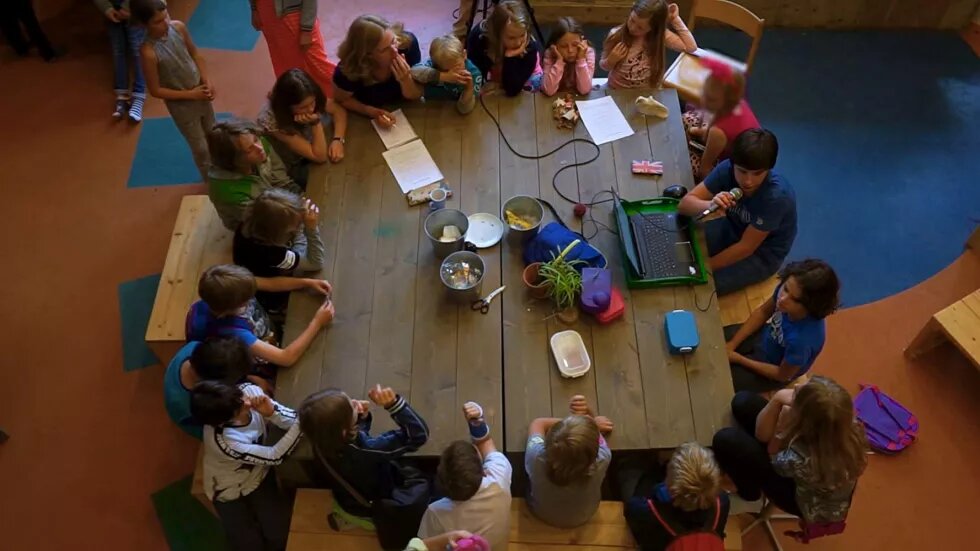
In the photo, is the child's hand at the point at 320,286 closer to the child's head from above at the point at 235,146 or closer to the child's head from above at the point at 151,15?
the child's head from above at the point at 235,146

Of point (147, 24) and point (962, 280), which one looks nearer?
point (147, 24)

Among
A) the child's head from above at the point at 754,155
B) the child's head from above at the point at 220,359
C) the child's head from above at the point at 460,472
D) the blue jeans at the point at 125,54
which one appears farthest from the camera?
the blue jeans at the point at 125,54

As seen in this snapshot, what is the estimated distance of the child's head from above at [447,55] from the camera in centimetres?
329

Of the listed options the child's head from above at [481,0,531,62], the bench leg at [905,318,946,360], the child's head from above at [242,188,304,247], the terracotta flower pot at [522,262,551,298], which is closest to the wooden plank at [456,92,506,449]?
the terracotta flower pot at [522,262,551,298]

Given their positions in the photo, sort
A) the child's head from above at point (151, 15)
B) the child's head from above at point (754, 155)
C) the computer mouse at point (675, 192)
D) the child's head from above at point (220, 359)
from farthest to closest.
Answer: the child's head from above at point (151, 15)
the computer mouse at point (675, 192)
the child's head from above at point (754, 155)
the child's head from above at point (220, 359)

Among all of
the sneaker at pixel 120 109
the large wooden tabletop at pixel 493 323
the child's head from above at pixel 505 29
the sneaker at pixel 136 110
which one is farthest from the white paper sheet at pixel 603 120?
the sneaker at pixel 120 109

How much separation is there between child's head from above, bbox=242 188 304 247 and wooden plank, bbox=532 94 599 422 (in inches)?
40.3

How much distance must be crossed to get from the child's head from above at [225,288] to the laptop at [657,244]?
146cm

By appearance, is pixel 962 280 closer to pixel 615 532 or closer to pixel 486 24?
pixel 615 532

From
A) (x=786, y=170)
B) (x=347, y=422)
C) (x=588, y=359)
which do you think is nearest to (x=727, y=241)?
(x=588, y=359)

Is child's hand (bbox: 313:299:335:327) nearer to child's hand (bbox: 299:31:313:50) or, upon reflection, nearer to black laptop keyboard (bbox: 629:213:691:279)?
black laptop keyboard (bbox: 629:213:691:279)

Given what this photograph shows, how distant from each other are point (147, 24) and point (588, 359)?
8.69 feet

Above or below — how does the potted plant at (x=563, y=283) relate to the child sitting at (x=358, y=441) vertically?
above

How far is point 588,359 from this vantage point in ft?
8.52
